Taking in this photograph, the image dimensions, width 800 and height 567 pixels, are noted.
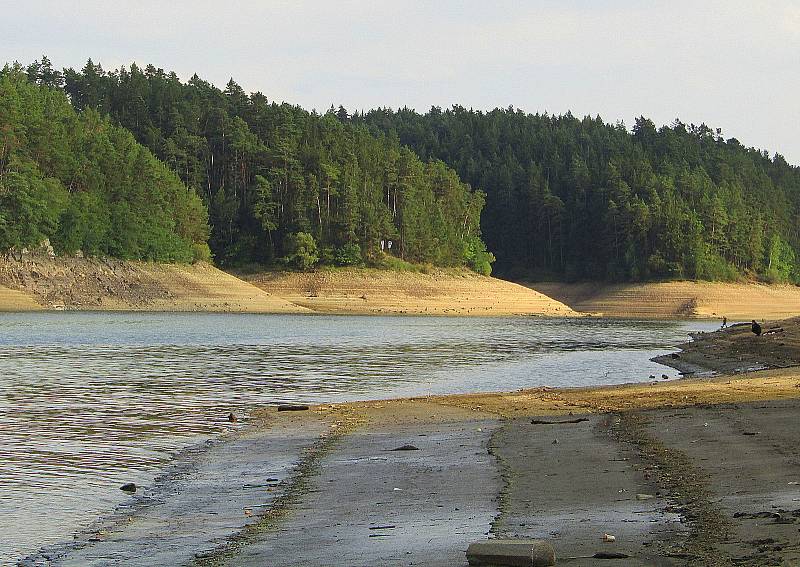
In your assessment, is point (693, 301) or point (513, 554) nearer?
point (513, 554)

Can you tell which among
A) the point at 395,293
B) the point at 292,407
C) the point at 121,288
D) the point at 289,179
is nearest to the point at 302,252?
the point at 395,293

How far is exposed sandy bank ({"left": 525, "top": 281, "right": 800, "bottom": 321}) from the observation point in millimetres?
118562

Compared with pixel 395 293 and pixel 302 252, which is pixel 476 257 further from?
pixel 302 252

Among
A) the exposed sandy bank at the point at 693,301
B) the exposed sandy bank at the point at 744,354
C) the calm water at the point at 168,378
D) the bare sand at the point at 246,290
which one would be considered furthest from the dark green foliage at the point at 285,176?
the exposed sandy bank at the point at 744,354

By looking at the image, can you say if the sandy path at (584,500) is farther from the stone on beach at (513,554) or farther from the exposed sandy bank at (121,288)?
the exposed sandy bank at (121,288)

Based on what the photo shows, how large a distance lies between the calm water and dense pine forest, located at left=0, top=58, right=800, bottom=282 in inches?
1453

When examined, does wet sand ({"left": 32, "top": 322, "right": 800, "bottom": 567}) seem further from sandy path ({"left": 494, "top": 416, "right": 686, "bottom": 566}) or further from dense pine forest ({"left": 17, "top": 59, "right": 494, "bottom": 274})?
dense pine forest ({"left": 17, "top": 59, "right": 494, "bottom": 274})

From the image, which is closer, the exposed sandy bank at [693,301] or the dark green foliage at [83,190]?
the dark green foliage at [83,190]

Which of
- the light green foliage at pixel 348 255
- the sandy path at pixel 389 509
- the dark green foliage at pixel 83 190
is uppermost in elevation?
the dark green foliage at pixel 83 190

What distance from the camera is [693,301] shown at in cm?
12094

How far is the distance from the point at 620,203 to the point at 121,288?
8054 cm

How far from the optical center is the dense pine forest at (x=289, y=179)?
118 m

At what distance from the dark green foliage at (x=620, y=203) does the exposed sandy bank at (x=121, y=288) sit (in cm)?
6041

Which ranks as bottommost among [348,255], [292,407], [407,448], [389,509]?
[292,407]
